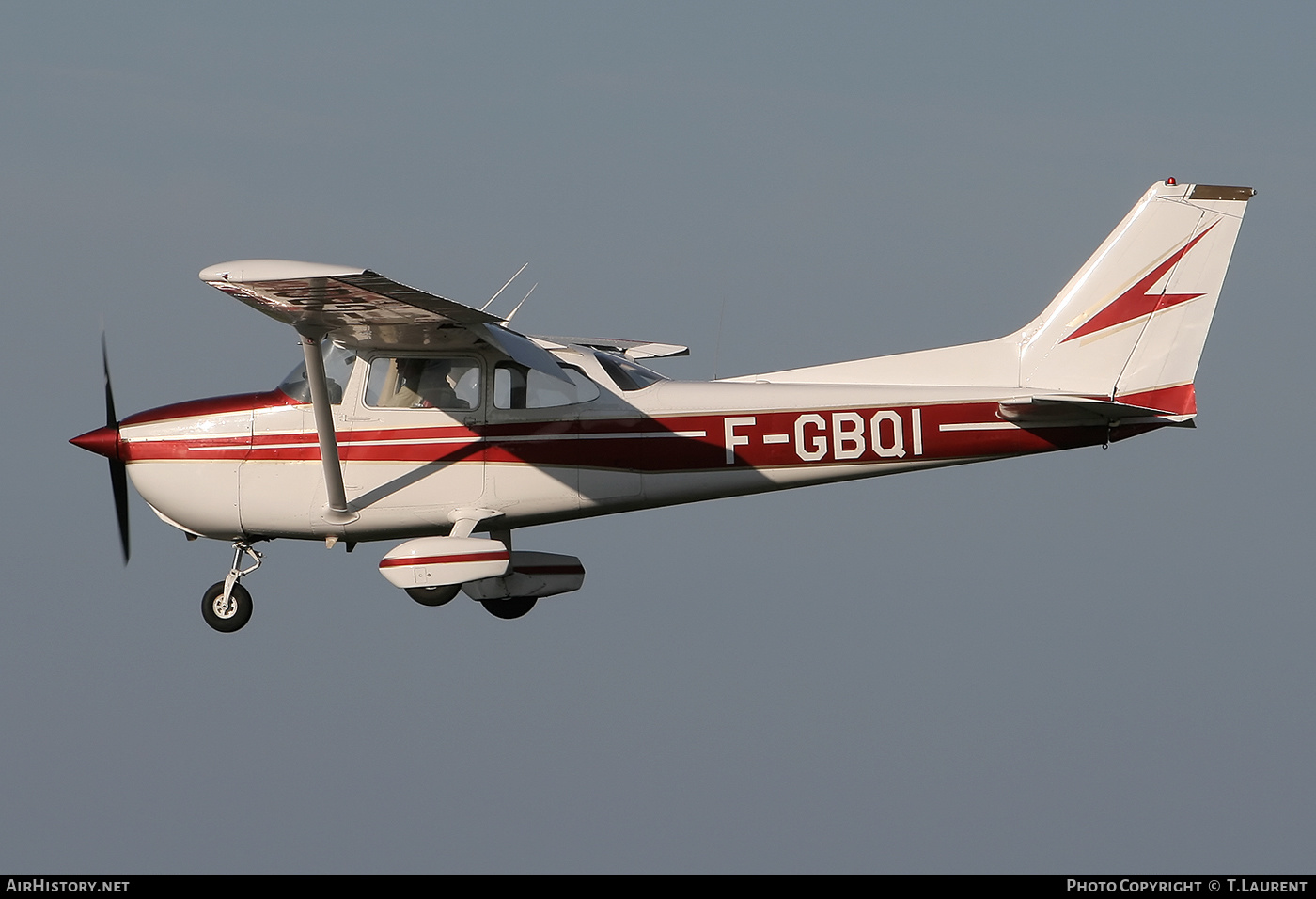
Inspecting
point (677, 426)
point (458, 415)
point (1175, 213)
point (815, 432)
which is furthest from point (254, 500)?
point (1175, 213)

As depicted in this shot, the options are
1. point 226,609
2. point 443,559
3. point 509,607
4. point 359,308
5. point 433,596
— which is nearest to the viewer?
point 359,308

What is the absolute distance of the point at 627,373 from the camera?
1464 centimetres

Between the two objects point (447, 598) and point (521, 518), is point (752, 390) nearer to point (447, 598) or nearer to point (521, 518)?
point (521, 518)

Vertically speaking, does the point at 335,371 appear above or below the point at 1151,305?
below

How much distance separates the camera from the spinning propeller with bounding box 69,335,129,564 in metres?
14.9

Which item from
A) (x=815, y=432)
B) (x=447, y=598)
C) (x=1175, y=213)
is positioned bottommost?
(x=447, y=598)

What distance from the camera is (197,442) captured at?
14.6m

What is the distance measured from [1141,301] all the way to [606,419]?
173 inches

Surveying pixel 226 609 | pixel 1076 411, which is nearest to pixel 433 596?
pixel 226 609

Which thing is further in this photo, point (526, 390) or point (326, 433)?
point (526, 390)

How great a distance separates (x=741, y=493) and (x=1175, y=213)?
413 cm

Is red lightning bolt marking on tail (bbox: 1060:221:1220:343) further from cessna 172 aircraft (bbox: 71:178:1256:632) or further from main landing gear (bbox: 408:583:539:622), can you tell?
main landing gear (bbox: 408:583:539:622)

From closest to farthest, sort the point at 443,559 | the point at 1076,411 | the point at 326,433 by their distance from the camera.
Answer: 1. the point at 443,559
2. the point at 1076,411
3. the point at 326,433

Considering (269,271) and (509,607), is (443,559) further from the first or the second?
(269,271)
